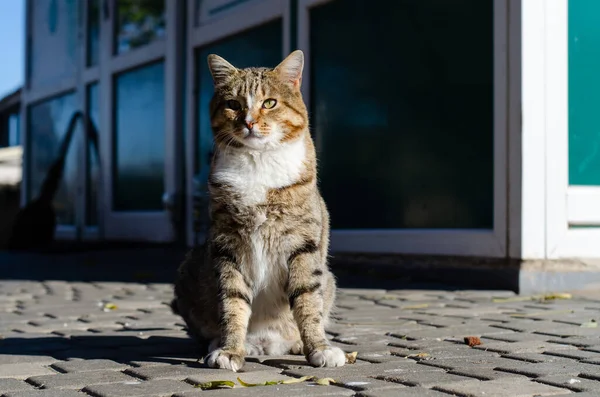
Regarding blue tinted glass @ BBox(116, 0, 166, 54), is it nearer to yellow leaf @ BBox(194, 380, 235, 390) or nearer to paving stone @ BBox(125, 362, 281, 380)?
paving stone @ BBox(125, 362, 281, 380)

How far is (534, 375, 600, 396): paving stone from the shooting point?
3.03 meters

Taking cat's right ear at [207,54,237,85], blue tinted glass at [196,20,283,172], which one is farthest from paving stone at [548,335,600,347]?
blue tinted glass at [196,20,283,172]

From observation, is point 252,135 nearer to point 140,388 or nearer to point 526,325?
point 140,388

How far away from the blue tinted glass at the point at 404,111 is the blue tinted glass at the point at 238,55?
0.80 meters

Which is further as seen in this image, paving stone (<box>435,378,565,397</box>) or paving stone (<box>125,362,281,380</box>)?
paving stone (<box>125,362,281,380</box>)

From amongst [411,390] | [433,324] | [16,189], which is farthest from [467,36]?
[16,189]

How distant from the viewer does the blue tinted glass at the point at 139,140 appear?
41.0 ft

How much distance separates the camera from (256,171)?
3.88m

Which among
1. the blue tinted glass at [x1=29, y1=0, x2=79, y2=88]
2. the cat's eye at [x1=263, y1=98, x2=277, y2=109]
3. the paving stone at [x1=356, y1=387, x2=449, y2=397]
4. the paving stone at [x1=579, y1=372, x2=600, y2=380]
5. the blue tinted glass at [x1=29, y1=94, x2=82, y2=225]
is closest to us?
the paving stone at [x1=356, y1=387, x2=449, y2=397]

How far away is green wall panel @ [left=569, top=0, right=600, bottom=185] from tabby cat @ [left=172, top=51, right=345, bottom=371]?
337cm

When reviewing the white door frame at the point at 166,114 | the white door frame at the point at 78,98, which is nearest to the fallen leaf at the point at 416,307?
the white door frame at the point at 166,114

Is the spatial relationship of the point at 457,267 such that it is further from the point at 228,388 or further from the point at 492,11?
the point at 228,388

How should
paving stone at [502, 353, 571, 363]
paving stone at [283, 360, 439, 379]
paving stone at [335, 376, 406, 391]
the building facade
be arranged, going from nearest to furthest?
paving stone at [335, 376, 406, 391] < paving stone at [283, 360, 439, 379] < paving stone at [502, 353, 571, 363] < the building facade

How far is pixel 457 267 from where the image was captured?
702 centimetres
